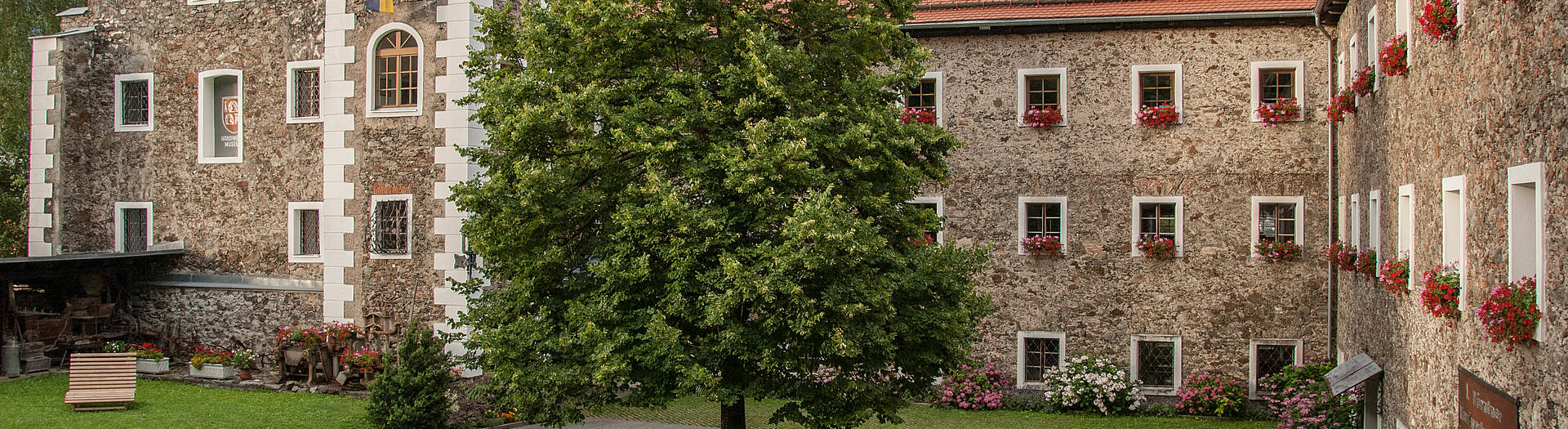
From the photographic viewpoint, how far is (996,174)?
18406 millimetres

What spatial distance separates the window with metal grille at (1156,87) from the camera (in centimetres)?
1802

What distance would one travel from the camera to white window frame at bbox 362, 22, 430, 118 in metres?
15.3

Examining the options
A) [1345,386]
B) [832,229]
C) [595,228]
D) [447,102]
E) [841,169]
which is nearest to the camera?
[832,229]

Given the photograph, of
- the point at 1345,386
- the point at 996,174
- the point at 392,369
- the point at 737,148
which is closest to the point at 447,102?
the point at 392,369

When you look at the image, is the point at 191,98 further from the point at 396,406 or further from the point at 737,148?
the point at 737,148

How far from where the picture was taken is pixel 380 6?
15.3m

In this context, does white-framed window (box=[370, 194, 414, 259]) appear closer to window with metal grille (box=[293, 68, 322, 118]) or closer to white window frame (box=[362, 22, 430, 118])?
white window frame (box=[362, 22, 430, 118])

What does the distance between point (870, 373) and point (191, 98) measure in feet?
45.3

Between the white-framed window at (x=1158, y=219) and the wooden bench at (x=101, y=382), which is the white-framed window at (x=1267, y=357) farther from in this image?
the wooden bench at (x=101, y=382)

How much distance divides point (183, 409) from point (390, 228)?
3.56 m

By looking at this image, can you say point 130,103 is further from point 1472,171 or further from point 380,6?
point 1472,171

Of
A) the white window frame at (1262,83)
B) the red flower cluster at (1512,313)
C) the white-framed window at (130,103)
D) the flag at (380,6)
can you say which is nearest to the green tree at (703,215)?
the flag at (380,6)

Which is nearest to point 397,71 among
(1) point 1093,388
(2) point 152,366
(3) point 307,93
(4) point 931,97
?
(3) point 307,93

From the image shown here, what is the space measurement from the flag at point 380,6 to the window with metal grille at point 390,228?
9.00 feet
